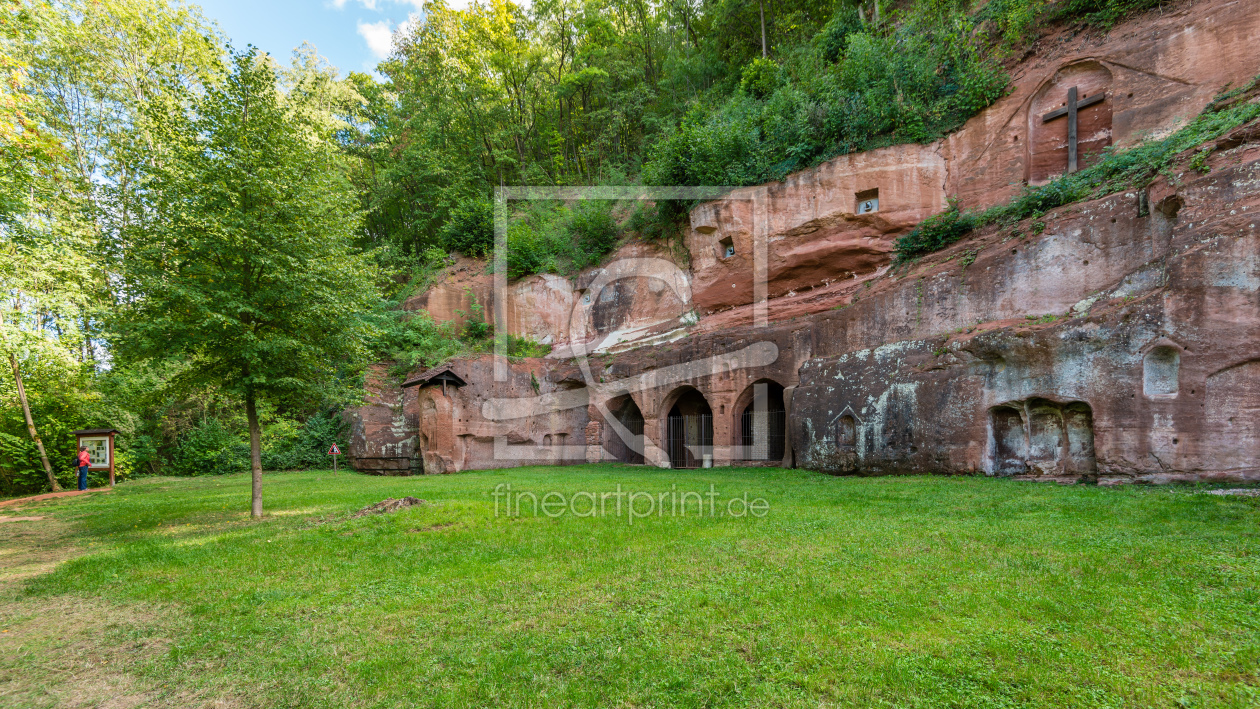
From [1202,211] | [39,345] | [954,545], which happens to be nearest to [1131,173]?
[1202,211]

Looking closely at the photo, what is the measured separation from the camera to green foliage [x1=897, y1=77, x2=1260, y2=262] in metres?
10.8

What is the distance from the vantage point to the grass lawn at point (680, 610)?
364 centimetres

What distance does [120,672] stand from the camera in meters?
4.36

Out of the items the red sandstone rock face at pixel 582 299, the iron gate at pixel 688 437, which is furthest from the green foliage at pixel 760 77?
the iron gate at pixel 688 437

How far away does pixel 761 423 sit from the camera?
19.7 m

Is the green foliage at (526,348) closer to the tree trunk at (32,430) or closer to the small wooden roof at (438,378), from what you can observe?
the small wooden roof at (438,378)

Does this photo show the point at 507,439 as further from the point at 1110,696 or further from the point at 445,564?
the point at 1110,696

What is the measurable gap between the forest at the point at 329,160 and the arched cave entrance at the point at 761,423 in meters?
9.63

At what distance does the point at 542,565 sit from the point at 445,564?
4.50ft

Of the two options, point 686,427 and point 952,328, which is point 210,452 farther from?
point 952,328

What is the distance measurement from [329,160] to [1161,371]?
59.9ft

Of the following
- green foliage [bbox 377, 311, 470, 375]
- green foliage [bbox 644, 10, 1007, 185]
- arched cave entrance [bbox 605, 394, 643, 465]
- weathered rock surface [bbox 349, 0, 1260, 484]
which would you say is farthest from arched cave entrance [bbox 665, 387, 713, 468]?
green foliage [bbox 377, 311, 470, 375]

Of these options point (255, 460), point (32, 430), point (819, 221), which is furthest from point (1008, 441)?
point (32, 430)

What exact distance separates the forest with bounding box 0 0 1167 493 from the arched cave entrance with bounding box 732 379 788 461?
9629mm
